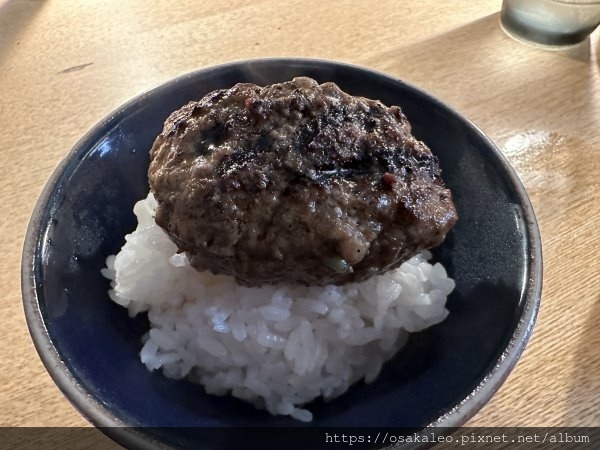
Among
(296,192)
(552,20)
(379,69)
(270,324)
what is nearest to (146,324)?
(270,324)

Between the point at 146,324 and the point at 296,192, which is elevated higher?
the point at 296,192

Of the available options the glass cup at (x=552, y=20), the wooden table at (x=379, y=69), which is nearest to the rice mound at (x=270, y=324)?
the wooden table at (x=379, y=69)

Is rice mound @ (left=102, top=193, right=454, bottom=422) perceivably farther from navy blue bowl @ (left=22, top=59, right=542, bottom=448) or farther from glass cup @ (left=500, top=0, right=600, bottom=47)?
glass cup @ (left=500, top=0, right=600, bottom=47)

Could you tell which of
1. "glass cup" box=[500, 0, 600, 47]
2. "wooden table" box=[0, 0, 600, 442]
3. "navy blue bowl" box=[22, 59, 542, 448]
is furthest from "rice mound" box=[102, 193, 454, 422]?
"glass cup" box=[500, 0, 600, 47]

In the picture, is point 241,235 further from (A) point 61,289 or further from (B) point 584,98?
(B) point 584,98

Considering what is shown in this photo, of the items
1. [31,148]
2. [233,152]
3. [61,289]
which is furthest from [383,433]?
[31,148]

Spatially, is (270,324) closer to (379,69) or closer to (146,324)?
(146,324)
